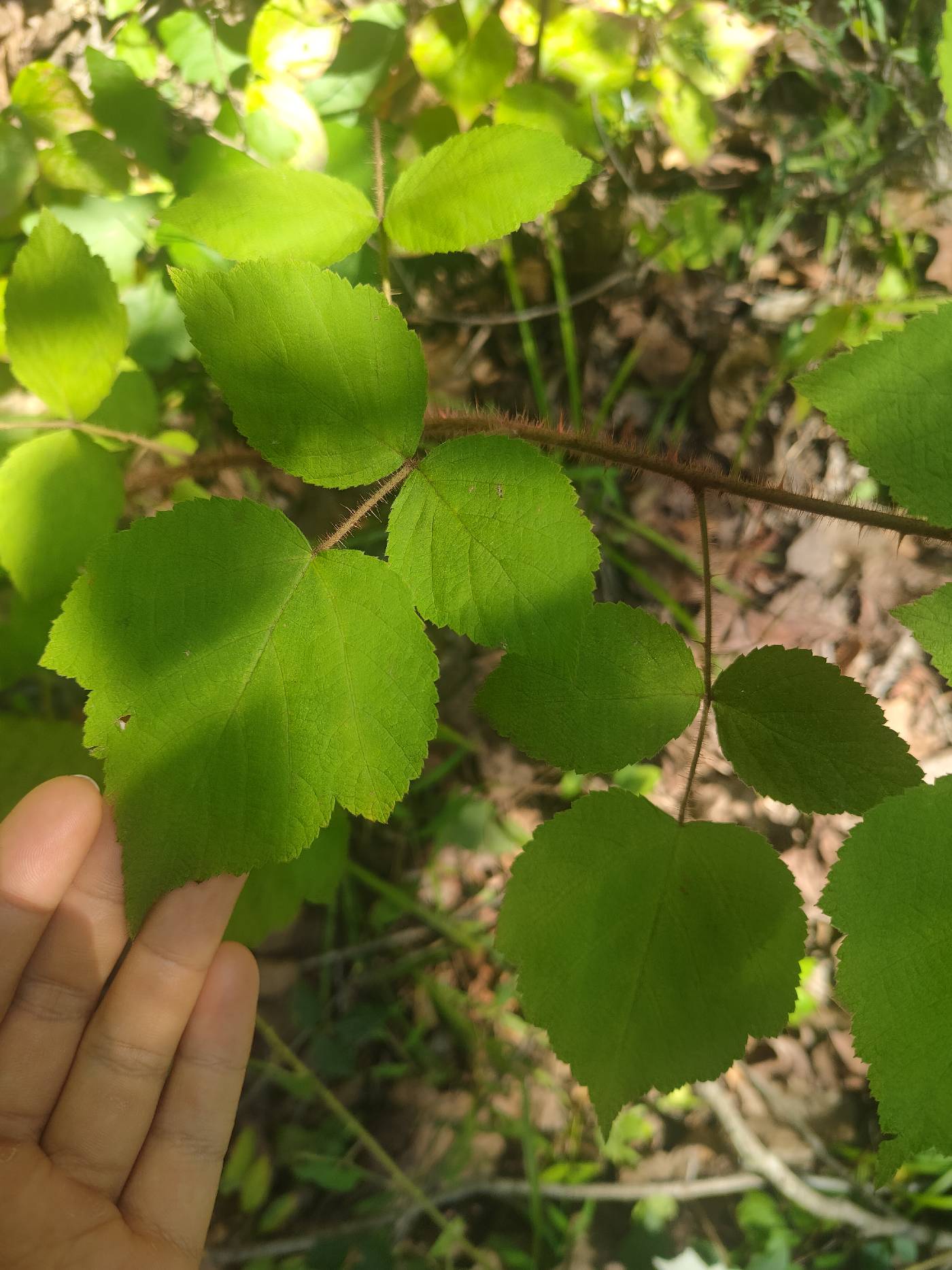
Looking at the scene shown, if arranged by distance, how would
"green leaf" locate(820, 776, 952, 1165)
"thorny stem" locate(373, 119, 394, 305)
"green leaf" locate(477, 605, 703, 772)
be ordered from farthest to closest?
"thorny stem" locate(373, 119, 394, 305), "green leaf" locate(477, 605, 703, 772), "green leaf" locate(820, 776, 952, 1165)

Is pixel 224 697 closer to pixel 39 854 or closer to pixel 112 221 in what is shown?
pixel 39 854

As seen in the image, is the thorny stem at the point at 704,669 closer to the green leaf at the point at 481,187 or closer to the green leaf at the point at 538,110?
the green leaf at the point at 481,187

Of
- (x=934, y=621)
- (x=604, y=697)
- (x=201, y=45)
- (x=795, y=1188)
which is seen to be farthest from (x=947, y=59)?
(x=795, y=1188)

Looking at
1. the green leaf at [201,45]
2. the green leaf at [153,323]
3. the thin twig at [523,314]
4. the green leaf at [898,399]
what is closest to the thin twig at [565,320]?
the thin twig at [523,314]

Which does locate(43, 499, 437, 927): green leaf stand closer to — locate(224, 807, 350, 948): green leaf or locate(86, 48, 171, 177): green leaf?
locate(224, 807, 350, 948): green leaf

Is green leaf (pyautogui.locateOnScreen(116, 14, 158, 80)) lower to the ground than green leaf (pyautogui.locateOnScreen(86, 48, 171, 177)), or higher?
higher

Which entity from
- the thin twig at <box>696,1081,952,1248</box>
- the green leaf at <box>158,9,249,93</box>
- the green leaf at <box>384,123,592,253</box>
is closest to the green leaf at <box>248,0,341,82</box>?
the green leaf at <box>158,9,249,93</box>

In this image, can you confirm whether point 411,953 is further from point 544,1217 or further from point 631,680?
point 631,680

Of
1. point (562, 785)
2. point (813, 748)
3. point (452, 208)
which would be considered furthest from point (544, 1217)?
point (452, 208)
